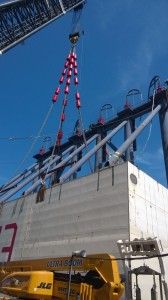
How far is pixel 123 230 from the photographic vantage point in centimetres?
1329

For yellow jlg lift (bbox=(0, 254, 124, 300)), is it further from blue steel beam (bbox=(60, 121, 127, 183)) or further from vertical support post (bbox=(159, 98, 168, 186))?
vertical support post (bbox=(159, 98, 168, 186))

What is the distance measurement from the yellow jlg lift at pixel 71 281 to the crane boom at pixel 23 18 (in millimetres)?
18782

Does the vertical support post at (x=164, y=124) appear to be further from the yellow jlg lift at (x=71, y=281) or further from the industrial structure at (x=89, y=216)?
the yellow jlg lift at (x=71, y=281)

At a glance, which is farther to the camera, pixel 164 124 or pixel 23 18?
pixel 164 124

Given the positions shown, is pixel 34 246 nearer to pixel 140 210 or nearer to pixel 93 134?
→ pixel 140 210

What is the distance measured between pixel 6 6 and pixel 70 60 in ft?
22.5

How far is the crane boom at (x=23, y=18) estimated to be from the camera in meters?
21.4

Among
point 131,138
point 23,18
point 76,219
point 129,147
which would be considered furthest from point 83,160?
point 23,18

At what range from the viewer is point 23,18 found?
75.8 feet

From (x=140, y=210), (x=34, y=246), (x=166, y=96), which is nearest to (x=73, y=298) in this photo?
(x=140, y=210)

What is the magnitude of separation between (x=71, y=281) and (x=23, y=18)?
73.5ft

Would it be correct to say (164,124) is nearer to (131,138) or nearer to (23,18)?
(131,138)

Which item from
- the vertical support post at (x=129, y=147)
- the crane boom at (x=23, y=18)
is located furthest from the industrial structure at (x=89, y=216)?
the vertical support post at (x=129, y=147)

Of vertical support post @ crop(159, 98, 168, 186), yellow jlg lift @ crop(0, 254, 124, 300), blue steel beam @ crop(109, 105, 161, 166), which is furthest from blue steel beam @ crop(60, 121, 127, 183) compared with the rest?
yellow jlg lift @ crop(0, 254, 124, 300)
